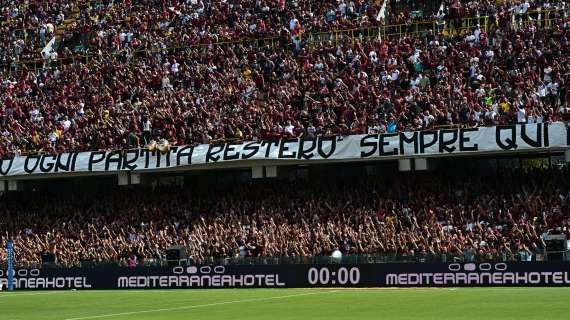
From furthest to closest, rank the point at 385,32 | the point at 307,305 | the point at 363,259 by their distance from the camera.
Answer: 1. the point at 385,32
2. the point at 363,259
3. the point at 307,305

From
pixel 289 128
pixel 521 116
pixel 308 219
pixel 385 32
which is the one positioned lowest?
pixel 308 219

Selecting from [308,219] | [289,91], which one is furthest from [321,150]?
[289,91]

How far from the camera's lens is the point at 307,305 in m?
28.9

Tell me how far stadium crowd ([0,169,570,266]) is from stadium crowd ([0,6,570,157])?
2500 mm

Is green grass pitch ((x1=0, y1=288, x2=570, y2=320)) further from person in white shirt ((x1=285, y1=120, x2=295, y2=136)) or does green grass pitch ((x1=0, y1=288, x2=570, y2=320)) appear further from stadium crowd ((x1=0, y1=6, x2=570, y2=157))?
stadium crowd ((x1=0, y1=6, x2=570, y2=157))

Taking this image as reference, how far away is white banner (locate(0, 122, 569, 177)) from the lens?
4203cm

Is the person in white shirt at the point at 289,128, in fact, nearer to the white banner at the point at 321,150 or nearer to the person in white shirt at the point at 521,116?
the white banner at the point at 321,150

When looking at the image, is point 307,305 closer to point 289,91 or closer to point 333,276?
point 333,276

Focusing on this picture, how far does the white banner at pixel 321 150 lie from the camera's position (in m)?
42.0

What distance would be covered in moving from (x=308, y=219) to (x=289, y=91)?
7.62 meters

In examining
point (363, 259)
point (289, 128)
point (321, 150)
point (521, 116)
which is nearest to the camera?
point (363, 259)

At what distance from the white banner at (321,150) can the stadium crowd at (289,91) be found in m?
0.69

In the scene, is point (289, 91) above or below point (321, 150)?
above

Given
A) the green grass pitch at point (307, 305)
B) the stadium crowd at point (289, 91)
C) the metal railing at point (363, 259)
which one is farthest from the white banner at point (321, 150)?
the green grass pitch at point (307, 305)
